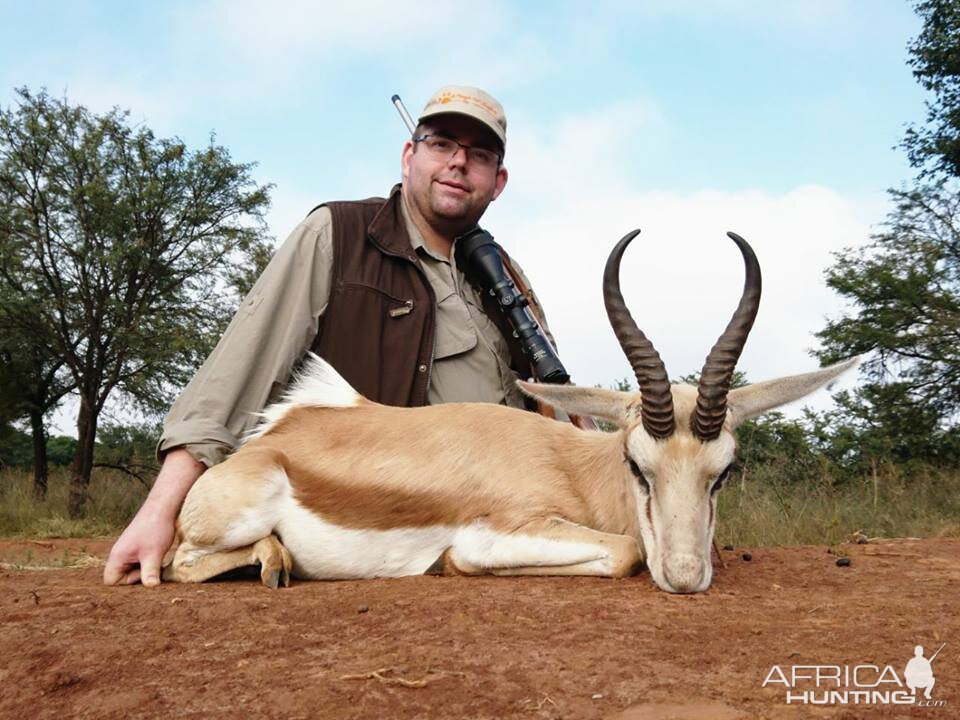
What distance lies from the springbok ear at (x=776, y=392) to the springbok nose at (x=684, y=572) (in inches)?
39.9

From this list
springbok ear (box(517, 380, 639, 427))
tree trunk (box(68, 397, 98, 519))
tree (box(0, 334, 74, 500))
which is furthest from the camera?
tree (box(0, 334, 74, 500))

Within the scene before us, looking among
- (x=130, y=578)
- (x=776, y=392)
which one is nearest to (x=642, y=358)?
(x=776, y=392)

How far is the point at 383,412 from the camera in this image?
4.82 m

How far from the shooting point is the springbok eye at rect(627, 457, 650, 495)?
418cm

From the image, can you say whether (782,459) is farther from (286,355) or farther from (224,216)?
(224,216)

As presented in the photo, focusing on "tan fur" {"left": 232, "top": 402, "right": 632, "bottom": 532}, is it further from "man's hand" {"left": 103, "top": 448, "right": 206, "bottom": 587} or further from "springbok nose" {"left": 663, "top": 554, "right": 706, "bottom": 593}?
"springbok nose" {"left": 663, "top": 554, "right": 706, "bottom": 593}

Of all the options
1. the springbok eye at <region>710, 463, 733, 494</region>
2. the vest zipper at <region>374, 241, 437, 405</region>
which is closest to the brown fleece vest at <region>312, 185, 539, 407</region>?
the vest zipper at <region>374, 241, 437, 405</region>

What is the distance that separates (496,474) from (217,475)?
1.37 m

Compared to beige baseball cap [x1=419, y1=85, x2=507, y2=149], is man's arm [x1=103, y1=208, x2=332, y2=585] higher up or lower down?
lower down

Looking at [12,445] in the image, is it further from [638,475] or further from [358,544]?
[638,475]

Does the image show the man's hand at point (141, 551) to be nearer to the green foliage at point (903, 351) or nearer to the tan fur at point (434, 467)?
the tan fur at point (434, 467)

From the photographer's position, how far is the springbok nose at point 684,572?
12.0 ft

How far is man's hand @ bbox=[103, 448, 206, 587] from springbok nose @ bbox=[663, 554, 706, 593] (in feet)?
7.95

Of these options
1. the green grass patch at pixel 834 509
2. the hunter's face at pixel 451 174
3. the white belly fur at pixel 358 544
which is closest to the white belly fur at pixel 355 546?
the white belly fur at pixel 358 544
